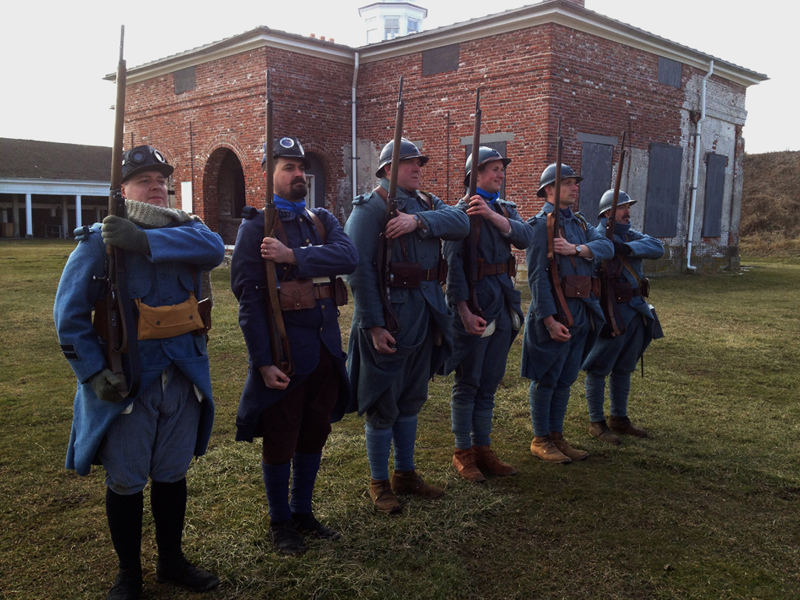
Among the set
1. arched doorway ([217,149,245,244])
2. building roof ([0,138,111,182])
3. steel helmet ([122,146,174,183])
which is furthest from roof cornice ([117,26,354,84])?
building roof ([0,138,111,182])

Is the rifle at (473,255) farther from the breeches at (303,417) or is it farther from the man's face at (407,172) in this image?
the breeches at (303,417)

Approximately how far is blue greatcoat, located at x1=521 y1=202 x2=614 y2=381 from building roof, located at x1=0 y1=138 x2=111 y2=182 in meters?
37.4

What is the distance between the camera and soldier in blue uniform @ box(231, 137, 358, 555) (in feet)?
9.92

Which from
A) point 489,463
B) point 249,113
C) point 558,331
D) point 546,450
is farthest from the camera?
point 249,113

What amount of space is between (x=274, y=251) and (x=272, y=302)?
0.24m

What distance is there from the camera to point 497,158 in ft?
13.8

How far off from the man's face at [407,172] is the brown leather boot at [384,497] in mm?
1704

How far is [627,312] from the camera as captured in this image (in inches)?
193

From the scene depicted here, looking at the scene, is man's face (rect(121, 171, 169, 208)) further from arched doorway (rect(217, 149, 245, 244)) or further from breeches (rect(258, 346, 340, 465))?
arched doorway (rect(217, 149, 245, 244))

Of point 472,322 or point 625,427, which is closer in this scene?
point 472,322

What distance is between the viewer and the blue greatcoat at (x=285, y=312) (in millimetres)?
3020

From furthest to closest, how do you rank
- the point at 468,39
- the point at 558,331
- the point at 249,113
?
the point at 249,113 < the point at 468,39 < the point at 558,331

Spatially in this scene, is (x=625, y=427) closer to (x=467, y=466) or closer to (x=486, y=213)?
(x=467, y=466)

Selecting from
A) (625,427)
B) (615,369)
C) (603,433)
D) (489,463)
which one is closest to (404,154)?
(489,463)
